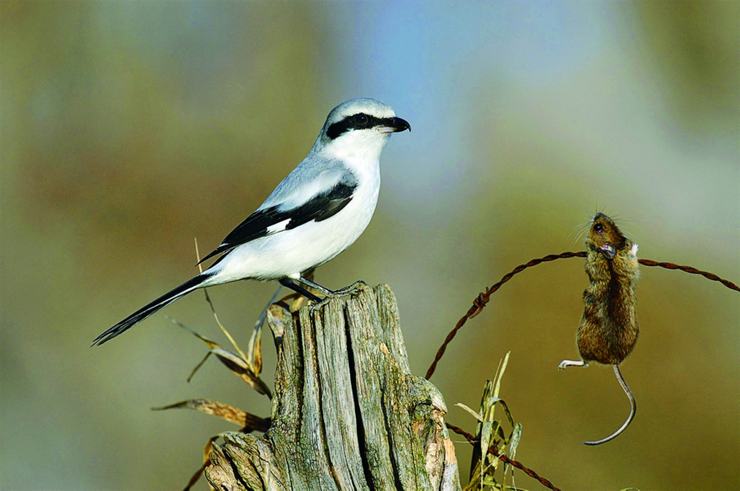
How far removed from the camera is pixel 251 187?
5.43 metres

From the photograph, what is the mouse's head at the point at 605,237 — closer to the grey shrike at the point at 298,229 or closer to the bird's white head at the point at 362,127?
the grey shrike at the point at 298,229

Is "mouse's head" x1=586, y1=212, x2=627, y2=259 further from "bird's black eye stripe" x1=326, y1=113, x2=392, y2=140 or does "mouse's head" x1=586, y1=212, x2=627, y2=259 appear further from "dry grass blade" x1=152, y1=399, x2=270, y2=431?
"bird's black eye stripe" x1=326, y1=113, x2=392, y2=140

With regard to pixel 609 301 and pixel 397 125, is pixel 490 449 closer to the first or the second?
pixel 609 301

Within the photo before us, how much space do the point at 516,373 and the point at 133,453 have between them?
8.17 ft

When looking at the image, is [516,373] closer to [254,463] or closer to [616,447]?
[616,447]

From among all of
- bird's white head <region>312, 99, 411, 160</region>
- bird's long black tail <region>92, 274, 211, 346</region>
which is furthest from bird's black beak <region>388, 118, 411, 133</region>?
bird's long black tail <region>92, 274, 211, 346</region>

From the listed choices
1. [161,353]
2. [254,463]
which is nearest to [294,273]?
[254,463]

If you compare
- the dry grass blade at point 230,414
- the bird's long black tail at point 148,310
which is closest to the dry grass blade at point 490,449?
the dry grass blade at point 230,414

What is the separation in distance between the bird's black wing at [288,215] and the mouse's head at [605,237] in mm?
1238

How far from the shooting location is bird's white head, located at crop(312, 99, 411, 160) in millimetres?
3098

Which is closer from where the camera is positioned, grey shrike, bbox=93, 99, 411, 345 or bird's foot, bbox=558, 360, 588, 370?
bird's foot, bbox=558, 360, 588, 370

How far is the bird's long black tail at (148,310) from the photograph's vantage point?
2.62 meters

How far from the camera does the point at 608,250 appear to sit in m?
1.78

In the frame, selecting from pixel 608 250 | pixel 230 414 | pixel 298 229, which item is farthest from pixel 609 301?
pixel 298 229
